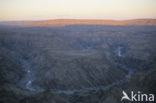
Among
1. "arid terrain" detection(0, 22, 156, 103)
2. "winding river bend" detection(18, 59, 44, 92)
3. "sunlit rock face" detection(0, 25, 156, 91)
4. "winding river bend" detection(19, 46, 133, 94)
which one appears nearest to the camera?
"arid terrain" detection(0, 22, 156, 103)

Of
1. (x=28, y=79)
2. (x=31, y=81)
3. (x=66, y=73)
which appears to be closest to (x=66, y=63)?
(x=66, y=73)

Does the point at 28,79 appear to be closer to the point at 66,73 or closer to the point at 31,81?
the point at 31,81

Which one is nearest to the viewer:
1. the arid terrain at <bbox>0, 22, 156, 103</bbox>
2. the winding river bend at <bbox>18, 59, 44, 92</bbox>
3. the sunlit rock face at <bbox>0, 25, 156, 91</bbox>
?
the arid terrain at <bbox>0, 22, 156, 103</bbox>

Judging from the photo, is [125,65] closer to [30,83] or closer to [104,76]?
[104,76]

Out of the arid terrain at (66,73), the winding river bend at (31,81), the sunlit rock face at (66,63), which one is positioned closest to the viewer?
the arid terrain at (66,73)

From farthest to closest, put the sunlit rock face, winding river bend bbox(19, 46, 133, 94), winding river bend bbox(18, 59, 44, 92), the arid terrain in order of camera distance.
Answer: the sunlit rock face, winding river bend bbox(18, 59, 44, 92), winding river bend bbox(19, 46, 133, 94), the arid terrain

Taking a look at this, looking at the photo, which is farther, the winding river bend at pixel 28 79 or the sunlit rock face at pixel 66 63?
the sunlit rock face at pixel 66 63

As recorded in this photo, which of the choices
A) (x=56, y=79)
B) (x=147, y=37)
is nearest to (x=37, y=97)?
(x=56, y=79)

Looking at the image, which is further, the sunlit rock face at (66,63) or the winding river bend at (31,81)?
the sunlit rock face at (66,63)

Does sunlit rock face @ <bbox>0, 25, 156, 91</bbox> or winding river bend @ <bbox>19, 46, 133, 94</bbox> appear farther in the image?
sunlit rock face @ <bbox>0, 25, 156, 91</bbox>

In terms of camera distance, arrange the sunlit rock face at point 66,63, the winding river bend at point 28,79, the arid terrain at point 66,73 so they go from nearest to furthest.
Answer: the arid terrain at point 66,73 → the winding river bend at point 28,79 → the sunlit rock face at point 66,63

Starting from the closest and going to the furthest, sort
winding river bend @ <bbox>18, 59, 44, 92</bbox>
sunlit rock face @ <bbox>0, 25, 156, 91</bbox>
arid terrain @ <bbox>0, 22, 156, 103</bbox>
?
arid terrain @ <bbox>0, 22, 156, 103</bbox> → winding river bend @ <bbox>18, 59, 44, 92</bbox> → sunlit rock face @ <bbox>0, 25, 156, 91</bbox>

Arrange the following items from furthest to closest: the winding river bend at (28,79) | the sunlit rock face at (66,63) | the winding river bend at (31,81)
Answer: the sunlit rock face at (66,63), the winding river bend at (28,79), the winding river bend at (31,81)
